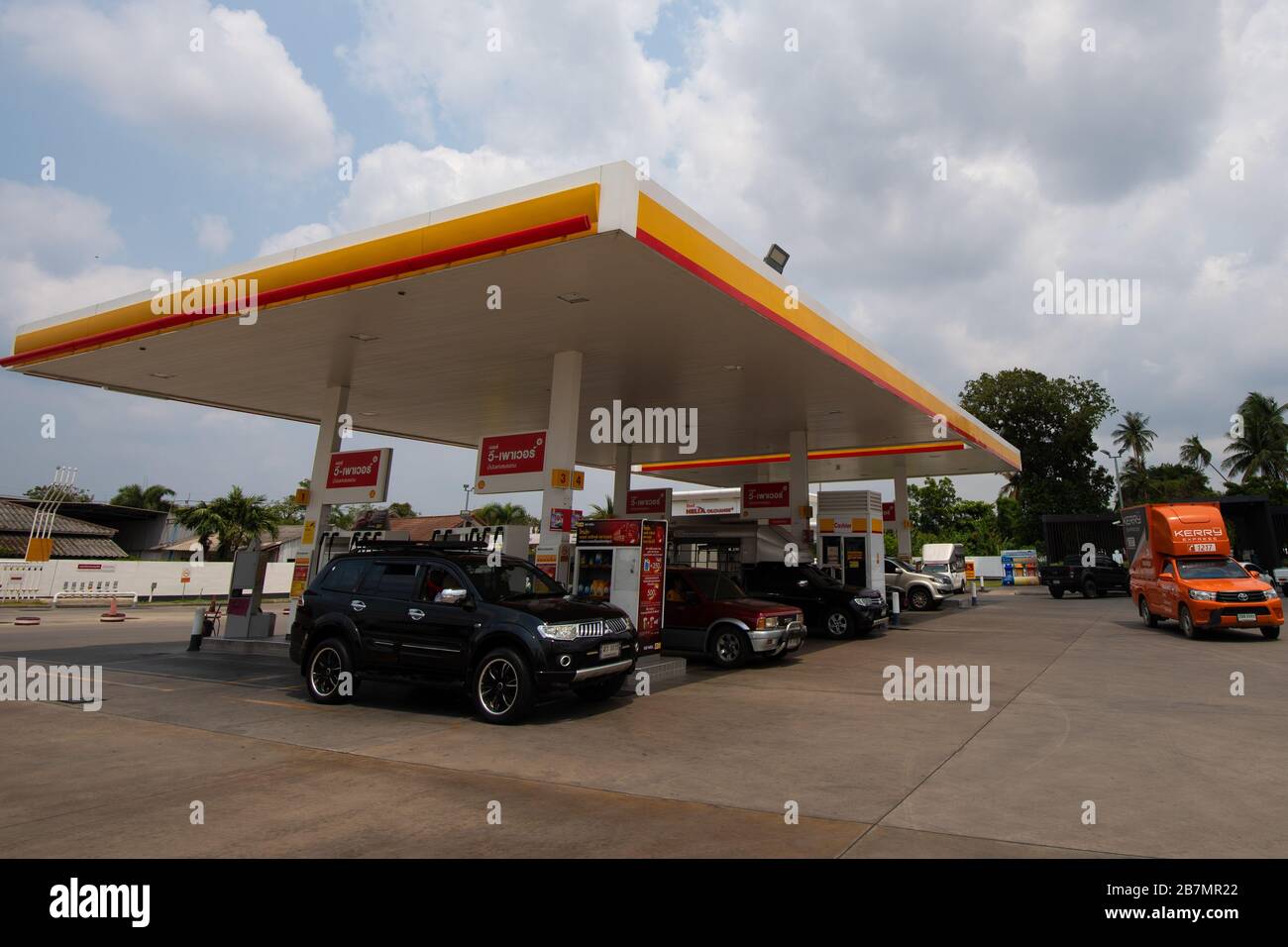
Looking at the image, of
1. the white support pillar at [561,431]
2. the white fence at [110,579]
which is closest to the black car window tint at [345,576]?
the white support pillar at [561,431]

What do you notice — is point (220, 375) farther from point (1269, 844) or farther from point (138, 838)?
point (1269, 844)

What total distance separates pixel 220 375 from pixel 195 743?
33.3 feet

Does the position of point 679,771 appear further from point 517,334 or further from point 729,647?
point 517,334

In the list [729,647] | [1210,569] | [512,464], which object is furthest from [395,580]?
[1210,569]

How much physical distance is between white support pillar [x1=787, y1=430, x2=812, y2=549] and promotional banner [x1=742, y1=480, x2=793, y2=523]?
234 millimetres

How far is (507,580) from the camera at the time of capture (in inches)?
332

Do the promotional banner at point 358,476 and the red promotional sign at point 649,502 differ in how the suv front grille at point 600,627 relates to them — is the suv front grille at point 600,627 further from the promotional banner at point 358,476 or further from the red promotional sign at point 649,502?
the red promotional sign at point 649,502

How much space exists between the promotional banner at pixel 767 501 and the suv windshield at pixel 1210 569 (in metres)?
8.29

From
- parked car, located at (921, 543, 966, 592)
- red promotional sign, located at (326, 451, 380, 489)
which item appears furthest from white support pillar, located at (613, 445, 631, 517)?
parked car, located at (921, 543, 966, 592)

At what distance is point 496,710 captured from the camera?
752 centimetres

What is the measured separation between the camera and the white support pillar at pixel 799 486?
60.5ft

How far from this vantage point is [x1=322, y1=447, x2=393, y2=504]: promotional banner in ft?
44.1
